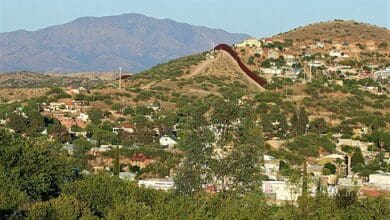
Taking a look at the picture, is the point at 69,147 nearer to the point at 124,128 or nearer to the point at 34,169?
the point at 124,128

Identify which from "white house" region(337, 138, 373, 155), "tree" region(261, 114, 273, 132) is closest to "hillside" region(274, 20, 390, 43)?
"tree" region(261, 114, 273, 132)

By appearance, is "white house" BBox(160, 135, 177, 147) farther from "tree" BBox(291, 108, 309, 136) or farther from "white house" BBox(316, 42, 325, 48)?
"white house" BBox(316, 42, 325, 48)

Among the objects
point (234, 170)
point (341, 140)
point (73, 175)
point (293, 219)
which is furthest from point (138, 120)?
point (293, 219)

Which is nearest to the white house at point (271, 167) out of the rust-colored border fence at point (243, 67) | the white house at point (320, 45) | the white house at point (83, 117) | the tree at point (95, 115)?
the tree at point (95, 115)

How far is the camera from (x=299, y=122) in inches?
2035

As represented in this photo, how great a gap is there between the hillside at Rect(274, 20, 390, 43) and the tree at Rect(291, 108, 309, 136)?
34.4 m

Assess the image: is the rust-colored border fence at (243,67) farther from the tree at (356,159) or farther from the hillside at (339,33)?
the tree at (356,159)

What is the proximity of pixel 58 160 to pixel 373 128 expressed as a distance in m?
29.5

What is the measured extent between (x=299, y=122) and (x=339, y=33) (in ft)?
135

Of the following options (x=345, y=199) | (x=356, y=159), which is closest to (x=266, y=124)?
(x=356, y=159)

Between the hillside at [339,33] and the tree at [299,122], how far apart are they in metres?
34.4

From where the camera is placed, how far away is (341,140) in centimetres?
4938

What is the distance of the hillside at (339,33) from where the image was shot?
87.7 meters

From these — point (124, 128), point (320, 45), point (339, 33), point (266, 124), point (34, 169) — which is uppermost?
point (339, 33)
